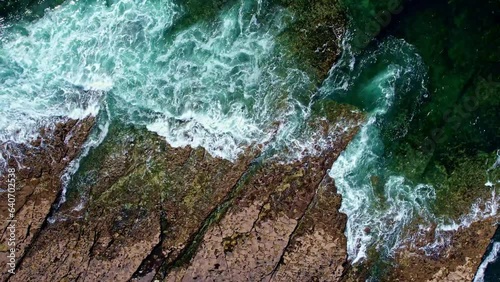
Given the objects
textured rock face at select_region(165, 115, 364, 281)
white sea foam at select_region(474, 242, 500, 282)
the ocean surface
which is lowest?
white sea foam at select_region(474, 242, 500, 282)

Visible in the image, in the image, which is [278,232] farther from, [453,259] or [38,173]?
[38,173]

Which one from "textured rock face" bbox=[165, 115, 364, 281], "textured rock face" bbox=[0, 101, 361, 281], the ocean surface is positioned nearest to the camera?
"textured rock face" bbox=[0, 101, 361, 281]

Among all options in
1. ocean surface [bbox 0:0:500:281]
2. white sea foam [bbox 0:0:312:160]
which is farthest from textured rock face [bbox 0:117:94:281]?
ocean surface [bbox 0:0:500:281]

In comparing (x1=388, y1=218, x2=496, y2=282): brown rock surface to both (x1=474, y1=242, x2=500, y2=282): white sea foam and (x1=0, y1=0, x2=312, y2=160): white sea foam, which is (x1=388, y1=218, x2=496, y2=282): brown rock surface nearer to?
(x1=474, y1=242, x2=500, y2=282): white sea foam

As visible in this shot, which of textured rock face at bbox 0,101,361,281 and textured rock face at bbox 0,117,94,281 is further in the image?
textured rock face at bbox 0,101,361,281

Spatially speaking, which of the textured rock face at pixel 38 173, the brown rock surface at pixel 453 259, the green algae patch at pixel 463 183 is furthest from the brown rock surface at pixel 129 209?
the green algae patch at pixel 463 183
